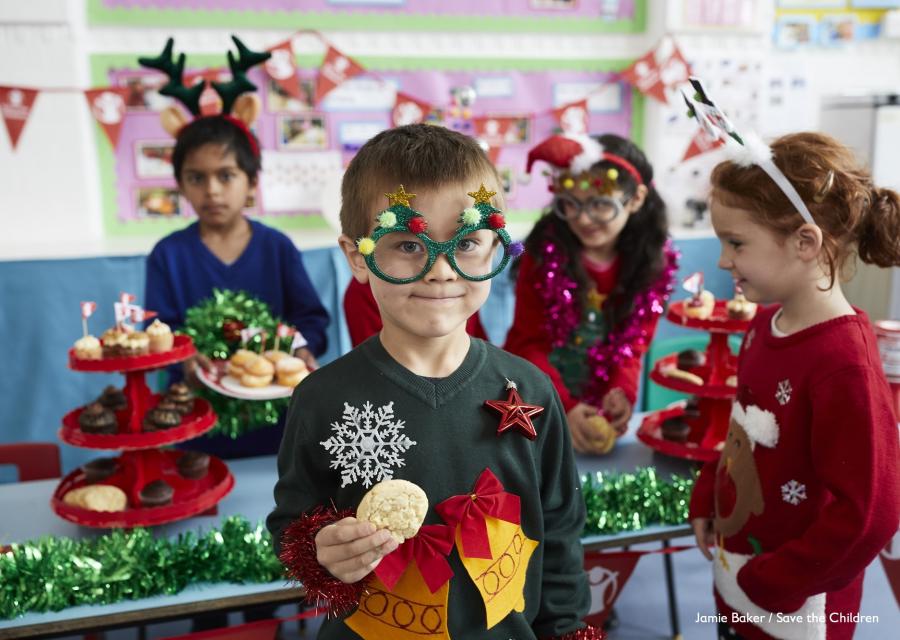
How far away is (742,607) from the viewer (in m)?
1.30

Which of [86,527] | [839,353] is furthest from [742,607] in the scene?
[86,527]

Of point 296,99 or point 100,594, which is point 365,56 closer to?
point 296,99

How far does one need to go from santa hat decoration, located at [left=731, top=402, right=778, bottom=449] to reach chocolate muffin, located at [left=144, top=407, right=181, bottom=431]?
1.05 m

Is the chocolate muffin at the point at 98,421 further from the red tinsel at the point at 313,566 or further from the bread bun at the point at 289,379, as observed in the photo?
the red tinsel at the point at 313,566

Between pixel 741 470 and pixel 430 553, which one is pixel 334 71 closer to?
pixel 741 470

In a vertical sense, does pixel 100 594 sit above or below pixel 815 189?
below

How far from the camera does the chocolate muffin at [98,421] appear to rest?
56.9 inches

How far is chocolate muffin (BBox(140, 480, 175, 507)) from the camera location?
1.45 metres

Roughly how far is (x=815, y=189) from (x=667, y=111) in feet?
9.18

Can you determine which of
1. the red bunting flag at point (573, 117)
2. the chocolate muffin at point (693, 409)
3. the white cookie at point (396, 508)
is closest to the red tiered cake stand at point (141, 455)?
the white cookie at point (396, 508)

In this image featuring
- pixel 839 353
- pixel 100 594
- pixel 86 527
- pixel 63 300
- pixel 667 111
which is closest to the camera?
pixel 839 353

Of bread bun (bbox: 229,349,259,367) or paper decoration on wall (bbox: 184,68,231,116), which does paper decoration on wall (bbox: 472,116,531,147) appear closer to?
paper decoration on wall (bbox: 184,68,231,116)

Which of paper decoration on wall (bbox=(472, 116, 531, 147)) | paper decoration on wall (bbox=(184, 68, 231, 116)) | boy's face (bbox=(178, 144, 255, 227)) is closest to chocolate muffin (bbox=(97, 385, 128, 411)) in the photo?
boy's face (bbox=(178, 144, 255, 227))

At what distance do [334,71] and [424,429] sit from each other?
285 cm
